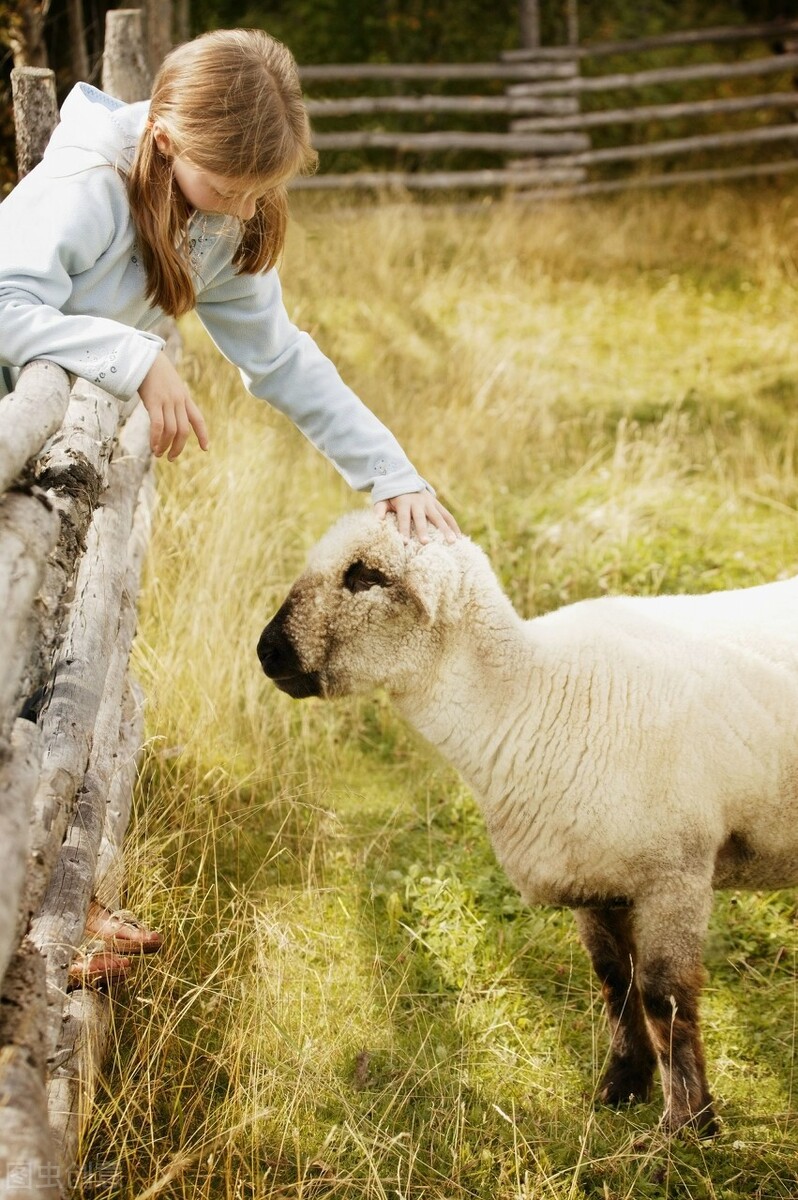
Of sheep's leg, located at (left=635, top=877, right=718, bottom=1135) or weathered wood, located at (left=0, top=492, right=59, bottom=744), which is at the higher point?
weathered wood, located at (left=0, top=492, right=59, bottom=744)

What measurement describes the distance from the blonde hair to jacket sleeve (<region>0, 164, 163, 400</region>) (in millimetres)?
157

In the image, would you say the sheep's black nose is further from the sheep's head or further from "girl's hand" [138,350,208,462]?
"girl's hand" [138,350,208,462]

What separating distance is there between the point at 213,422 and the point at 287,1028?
128 inches

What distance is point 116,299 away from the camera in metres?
2.55

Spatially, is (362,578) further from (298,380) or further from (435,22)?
(435,22)

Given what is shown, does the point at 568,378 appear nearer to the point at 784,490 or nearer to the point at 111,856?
the point at 784,490

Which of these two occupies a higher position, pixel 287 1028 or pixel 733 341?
pixel 733 341

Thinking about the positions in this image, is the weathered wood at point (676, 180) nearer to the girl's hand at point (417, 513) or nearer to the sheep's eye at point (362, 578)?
the girl's hand at point (417, 513)

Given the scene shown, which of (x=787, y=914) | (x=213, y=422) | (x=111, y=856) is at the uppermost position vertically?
(x=213, y=422)

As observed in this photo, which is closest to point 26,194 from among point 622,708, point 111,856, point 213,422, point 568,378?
point 111,856

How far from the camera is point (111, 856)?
2.93 m

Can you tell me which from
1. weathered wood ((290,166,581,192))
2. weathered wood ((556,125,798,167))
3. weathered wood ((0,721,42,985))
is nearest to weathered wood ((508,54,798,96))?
weathered wood ((556,125,798,167))

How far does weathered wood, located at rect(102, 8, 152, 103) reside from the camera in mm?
4969

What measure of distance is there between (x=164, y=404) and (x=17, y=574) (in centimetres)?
63
